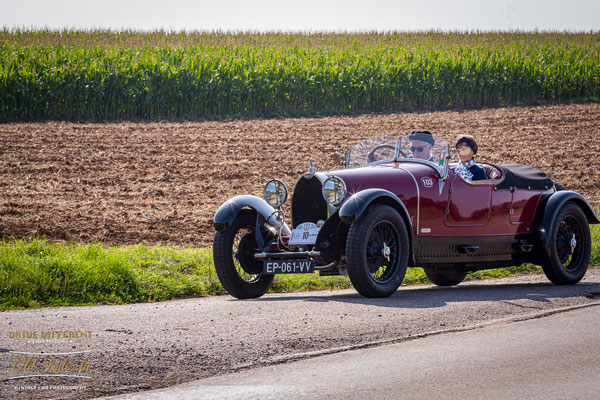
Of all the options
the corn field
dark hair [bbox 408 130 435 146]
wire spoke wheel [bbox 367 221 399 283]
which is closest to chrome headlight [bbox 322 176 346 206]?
wire spoke wheel [bbox 367 221 399 283]

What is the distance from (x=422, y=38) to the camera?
138ft

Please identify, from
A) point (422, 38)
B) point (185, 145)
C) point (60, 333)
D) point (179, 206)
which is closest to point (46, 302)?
point (60, 333)

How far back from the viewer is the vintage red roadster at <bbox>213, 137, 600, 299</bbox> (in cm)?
838

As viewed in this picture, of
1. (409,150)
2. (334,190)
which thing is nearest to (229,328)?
(334,190)

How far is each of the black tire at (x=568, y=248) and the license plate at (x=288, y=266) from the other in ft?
11.6

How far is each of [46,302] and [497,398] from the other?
5251 millimetres

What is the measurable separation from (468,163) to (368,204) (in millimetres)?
2372

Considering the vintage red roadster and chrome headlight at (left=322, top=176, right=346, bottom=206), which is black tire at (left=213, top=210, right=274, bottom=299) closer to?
the vintage red roadster

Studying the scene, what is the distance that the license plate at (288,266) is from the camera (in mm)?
8203

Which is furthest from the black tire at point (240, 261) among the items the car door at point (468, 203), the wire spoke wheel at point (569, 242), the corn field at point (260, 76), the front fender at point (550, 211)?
the corn field at point (260, 76)

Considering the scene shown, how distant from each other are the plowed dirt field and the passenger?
5.07 meters

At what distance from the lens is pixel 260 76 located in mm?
29859

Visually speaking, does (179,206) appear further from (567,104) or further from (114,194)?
(567,104)

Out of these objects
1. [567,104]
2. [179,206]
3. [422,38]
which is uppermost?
[422,38]
